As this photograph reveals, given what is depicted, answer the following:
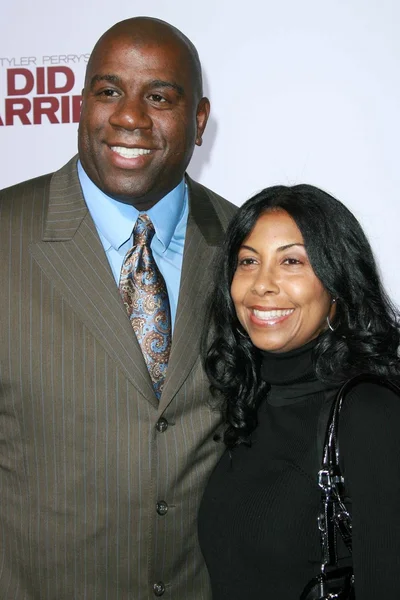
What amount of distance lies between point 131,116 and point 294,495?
93cm

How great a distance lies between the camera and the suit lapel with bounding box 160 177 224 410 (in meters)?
2.11

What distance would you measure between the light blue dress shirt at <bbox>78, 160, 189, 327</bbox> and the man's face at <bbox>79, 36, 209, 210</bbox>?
0.03 metres

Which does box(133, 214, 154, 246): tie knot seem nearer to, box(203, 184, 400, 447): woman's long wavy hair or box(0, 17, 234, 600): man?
box(0, 17, 234, 600): man

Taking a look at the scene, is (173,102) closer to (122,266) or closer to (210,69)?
(122,266)

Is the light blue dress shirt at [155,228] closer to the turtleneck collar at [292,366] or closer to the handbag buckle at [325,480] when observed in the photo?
the turtleneck collar at [292,366]

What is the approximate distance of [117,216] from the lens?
219cm

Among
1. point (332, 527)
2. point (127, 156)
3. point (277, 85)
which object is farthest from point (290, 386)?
point (277, 85)

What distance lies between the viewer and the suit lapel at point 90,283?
2045 mm

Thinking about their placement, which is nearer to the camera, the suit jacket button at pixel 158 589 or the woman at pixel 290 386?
the woman at pixel 290 386

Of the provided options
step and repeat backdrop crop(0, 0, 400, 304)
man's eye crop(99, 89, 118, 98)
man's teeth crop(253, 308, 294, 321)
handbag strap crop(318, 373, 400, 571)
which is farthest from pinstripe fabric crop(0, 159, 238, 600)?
step and repeat backdrop crop(0, 0, 400, 304)

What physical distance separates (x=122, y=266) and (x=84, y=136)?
0.32 meters

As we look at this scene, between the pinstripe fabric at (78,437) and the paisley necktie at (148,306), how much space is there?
1.5 inches

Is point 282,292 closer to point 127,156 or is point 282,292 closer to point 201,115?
point 127,156

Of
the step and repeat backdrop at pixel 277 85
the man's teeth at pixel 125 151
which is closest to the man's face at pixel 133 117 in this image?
the man's teeth at pixel 125 151
